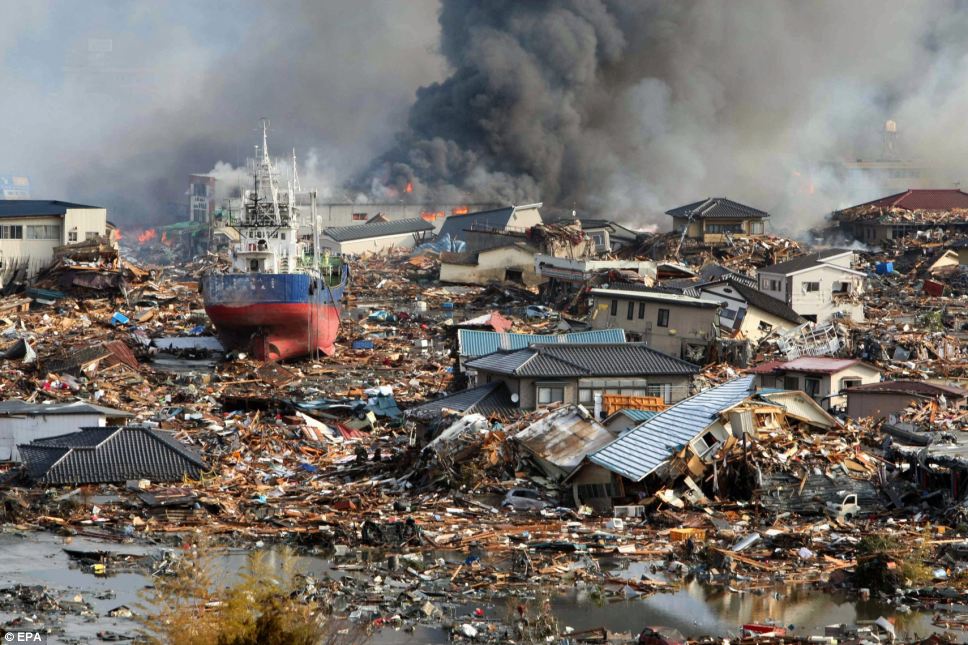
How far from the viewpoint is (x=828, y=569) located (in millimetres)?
16234

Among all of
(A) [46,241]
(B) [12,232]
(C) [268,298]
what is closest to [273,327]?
(C) [268,298]

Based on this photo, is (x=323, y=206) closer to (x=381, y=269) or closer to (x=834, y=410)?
(x=381, y=269)

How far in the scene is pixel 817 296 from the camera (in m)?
37.7

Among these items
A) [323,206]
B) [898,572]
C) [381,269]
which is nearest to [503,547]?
[898,572]

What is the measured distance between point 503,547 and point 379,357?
1801cm

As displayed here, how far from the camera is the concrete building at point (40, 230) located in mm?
45562

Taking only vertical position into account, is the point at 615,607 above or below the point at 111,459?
below

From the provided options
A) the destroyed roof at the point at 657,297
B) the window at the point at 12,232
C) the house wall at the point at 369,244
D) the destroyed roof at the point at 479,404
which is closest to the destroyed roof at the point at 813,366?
the destroyed roof at the point at 657,297

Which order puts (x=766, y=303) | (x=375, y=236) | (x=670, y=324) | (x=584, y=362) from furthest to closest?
(x=375, y=236), (x=766, y=303), (x=670, y=324), (x=584, y=362)

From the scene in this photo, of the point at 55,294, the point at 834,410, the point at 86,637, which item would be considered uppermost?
the point at 55,294

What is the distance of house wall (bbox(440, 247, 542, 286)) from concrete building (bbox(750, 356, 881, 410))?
23.0 meters

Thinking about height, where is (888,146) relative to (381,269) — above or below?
above

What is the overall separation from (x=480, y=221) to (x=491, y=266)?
10.9 metres

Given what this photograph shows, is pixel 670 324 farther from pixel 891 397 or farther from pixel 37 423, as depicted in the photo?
pixel 37 423
